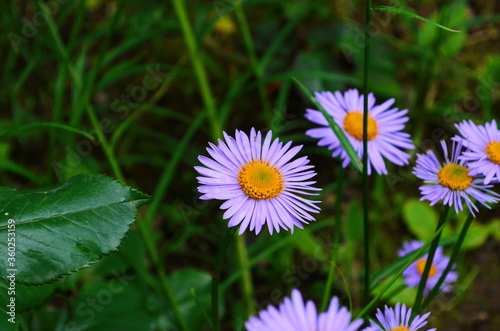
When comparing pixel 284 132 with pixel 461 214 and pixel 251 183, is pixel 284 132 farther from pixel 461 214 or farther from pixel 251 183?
pixel 251 183

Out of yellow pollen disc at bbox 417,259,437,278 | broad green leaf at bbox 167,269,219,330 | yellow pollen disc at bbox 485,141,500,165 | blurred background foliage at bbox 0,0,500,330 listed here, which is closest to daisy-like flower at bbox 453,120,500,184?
yellow pollen disc at bbox 485,141,500,165

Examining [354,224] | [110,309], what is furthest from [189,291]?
[354,224]

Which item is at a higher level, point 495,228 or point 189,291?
point 495,228

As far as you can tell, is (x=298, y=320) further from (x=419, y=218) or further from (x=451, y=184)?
(x=419, y=218)

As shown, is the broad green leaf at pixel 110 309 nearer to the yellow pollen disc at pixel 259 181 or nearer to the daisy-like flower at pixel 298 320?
the yellow pollen disc at pixel 259 181

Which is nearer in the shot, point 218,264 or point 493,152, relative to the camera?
point 218,264

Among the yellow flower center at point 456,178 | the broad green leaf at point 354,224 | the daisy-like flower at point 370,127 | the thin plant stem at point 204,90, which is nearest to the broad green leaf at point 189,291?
the thin plant stem at point 204,90

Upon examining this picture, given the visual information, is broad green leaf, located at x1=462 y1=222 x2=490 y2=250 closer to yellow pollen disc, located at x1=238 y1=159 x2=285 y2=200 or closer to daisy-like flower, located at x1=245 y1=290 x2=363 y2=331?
yellow pollen disc, located at x1=238 y1=159 x2=285 y2=200

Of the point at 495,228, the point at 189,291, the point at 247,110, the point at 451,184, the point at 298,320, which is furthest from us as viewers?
the point at 247,110
